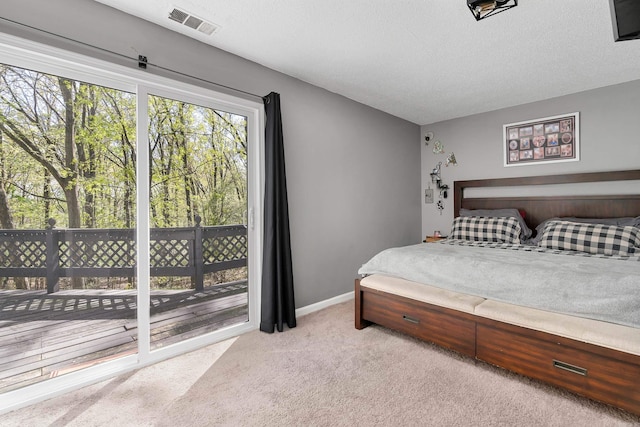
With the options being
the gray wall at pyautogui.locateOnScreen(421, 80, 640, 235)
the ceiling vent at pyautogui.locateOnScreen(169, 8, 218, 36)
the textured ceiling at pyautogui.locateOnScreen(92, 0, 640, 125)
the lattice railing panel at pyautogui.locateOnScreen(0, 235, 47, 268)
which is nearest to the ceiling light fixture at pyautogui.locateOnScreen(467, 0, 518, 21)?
the textured ceiling at pyautogui.locateOnScreen(92, 0, 640, 125)

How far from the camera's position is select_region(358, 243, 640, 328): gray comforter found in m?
1.72

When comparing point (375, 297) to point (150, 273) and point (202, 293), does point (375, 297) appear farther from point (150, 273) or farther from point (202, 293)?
point (150, 273)

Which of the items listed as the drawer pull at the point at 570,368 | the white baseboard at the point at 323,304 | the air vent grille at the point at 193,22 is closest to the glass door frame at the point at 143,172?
the air vent grille at the point at 193,22

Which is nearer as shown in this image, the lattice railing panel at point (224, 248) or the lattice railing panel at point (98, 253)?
the lattice railing panel at point (98, 253)

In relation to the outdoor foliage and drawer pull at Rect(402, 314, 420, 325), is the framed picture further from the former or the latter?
the outdoor foliage

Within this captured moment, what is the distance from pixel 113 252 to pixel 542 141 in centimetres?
445

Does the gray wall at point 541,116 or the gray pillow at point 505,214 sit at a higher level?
the gray wall at point 541,116

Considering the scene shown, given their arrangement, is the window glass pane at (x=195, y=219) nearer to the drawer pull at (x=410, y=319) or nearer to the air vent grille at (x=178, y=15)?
the air vent grille at (x=178, y=15)

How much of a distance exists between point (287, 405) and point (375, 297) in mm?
1207

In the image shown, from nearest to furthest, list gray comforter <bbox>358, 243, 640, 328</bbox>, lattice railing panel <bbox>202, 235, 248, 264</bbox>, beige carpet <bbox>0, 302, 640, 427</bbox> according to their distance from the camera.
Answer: beige carpet <bbox>0, 302, 640, 427</bbox> < gray comforter <bbox>358, 243, 640, 328</bbox> < lattice railing panel <bbox>202, 235, 248, 264</bbox>

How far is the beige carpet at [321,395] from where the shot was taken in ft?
5.28

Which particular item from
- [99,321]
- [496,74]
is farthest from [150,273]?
[496,74]

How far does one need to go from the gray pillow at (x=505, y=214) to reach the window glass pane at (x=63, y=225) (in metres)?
3.73

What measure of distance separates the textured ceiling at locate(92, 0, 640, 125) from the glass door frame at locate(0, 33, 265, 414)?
→ 412 mm
